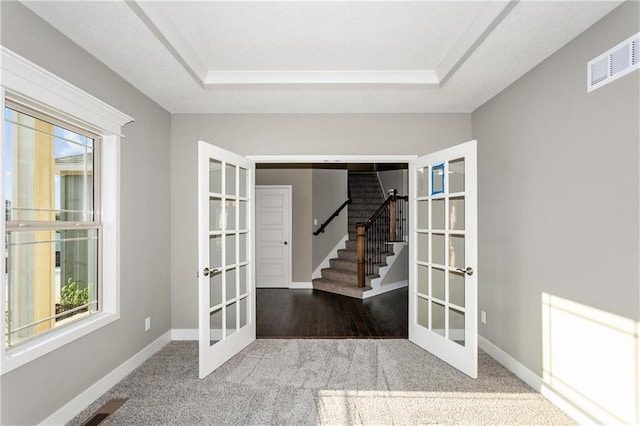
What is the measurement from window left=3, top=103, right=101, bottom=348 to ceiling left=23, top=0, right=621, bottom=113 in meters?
0.69

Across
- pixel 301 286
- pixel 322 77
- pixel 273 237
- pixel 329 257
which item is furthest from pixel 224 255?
pixel 329 257

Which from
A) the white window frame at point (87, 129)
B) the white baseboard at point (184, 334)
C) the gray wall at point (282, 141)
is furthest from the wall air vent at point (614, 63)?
the white baseboard at point (184, 334)

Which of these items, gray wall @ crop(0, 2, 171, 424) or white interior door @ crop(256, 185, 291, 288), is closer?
gray wall @ crop(0, 2, 171, 424)

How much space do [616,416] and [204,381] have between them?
9.06ft

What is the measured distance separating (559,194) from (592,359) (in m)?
1.07

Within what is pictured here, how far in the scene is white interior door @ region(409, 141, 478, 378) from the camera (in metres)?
3.06

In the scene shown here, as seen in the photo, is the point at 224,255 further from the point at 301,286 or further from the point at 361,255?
the point at 301,286

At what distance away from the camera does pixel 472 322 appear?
120 inches

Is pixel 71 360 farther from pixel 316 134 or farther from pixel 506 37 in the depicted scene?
pixel 506 37

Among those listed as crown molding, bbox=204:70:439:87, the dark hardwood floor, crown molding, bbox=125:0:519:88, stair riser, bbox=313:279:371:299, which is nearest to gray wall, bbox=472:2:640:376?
crown molding, bbox=125:0:519:88

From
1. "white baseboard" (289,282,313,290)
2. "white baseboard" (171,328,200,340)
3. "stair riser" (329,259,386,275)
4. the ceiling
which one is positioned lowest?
"white baseboard" (289,282,313,290)

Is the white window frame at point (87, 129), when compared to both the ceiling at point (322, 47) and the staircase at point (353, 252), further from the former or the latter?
the staircase at point (353, 252)

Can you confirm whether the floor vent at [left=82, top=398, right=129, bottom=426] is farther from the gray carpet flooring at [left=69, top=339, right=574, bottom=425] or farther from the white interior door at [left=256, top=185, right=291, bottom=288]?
the white interior door at [left=256, top=185, right=291, bottom=288]

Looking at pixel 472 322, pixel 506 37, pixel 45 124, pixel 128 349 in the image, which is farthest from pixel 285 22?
pixel 128 349
